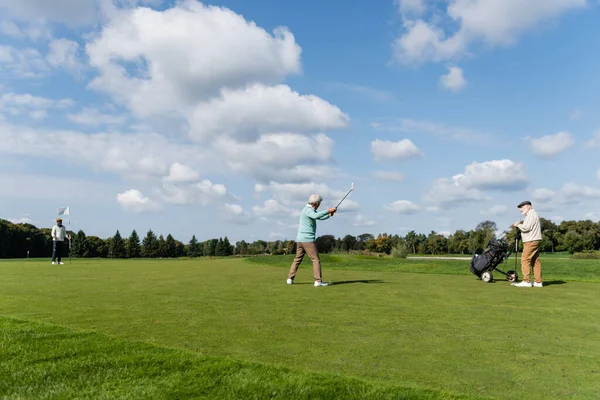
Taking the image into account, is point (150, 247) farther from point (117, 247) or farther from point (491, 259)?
point (491, 259)

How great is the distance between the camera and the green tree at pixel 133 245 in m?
98.6

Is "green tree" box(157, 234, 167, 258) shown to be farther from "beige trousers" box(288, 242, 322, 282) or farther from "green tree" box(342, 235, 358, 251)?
"beige trousers" box(288, 242, 322, 282)

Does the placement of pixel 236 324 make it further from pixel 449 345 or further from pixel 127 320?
pixel 449 345

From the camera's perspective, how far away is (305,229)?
12203 mm

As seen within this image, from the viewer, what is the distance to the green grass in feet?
12.3

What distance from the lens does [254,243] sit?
107 metres

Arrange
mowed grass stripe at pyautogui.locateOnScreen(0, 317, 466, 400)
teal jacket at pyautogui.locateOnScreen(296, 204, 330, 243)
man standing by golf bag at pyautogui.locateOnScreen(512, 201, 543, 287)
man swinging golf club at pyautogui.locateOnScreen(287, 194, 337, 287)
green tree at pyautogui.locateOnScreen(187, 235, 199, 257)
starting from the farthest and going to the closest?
green tree at pyautogui.locateOnScreen(187, 235, 199, 257) → man standing by golf bag at pyautogui.locateOnScreen(512, 201, 543, 287) → teal jacket at pyautogui.locateOnScreen(296, 204, 330, 243) → man swinging golf club at pyautogui.locateOnScreen(287, 194, 337, 287) → mowed grass stripe at pyautogui.locateOnScreen(0, 317, 466, 400)

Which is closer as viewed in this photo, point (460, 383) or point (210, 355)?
point (460, 383)

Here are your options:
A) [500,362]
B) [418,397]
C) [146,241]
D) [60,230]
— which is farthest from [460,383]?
[146,241]

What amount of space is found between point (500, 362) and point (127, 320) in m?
4.81

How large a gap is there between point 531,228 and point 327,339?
10163 millimetres

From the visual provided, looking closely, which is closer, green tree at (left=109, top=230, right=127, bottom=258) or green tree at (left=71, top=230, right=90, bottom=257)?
green tree at (left=71, top=230, right=90, bottom=257)

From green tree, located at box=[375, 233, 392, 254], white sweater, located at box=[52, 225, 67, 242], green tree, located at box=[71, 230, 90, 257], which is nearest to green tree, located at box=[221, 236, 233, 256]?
green tree, located at box=[71, 230, 90, 257]

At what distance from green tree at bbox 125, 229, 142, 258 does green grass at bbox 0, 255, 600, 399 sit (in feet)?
312
